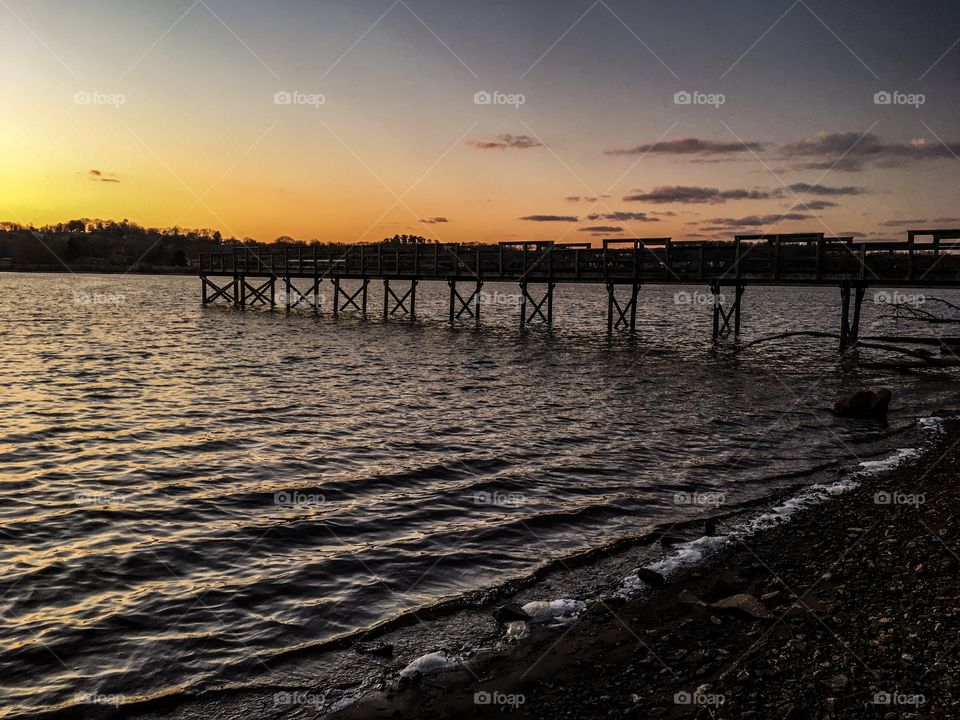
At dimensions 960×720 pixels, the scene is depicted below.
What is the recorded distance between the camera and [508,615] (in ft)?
20.5

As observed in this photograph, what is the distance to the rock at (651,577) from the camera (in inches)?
271

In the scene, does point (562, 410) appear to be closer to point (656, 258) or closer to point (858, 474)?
point (858, 474)

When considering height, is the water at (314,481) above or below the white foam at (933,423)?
below

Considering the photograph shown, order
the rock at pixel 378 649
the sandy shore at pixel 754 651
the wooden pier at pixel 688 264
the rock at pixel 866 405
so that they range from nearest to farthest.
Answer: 1. the sandy shore at pixel 754 651
2. the rock at pixel 378 649
3. the rock at pixel 866 405
4. the wooden pier at pixel 688 264

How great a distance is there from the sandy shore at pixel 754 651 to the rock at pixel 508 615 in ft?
1.24

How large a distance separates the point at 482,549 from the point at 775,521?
3920mm

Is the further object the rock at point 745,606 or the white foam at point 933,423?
the white foam at point 933,423

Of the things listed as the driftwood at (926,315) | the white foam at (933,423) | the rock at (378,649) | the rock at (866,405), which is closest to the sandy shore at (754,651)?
the rock at (378,649)

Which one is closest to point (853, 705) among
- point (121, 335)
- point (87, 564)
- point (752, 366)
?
point (87, 564)

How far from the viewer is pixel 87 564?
7445mm

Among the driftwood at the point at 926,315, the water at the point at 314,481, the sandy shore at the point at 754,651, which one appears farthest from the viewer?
the driftwood at the point at 926,315

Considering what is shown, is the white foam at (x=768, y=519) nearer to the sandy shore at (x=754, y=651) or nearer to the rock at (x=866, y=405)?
the sandy shore at (x=754, y=651)

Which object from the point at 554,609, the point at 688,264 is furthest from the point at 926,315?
the point at 554,609

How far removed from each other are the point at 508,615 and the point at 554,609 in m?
0.48
